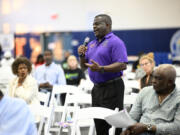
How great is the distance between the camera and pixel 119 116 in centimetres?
273

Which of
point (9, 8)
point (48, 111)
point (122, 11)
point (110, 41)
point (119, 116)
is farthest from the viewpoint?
point (9, 8)

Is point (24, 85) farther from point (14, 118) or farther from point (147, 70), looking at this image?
point (14, 118)

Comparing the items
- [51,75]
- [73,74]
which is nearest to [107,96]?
[51,75]

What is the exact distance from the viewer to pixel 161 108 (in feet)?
9.60

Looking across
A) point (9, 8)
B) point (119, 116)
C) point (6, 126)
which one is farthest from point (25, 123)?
point (9, 8)

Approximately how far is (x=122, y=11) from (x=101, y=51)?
1029 cm

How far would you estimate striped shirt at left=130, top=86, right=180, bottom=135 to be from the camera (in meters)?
2.84

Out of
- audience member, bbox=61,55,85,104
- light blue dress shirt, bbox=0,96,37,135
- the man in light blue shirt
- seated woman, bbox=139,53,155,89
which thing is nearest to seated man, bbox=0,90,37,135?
light blue dress shirt, bbox=0,96,37,135

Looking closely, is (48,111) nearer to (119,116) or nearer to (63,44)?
(119,116)

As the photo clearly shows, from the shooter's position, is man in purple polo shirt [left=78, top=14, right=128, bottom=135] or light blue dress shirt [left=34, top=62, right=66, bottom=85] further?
light blue dress shirt [left=34, top=62, right=66, bottom=85]

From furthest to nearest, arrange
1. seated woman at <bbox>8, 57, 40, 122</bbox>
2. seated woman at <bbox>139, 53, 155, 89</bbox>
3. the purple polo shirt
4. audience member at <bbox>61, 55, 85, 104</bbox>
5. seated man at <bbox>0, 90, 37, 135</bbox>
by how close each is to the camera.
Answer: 1. audience member at <bbox>61, 55, 85, 104</bbox>
2. seated woman at <bbox>139, 53, 155, 89</bbox>
3. seated woman at <bbox>8, 57, 40, 122</bbox>
4. the purple polo shirt
5. seated man at <bbox>0, 90, 37, 135</bbox>

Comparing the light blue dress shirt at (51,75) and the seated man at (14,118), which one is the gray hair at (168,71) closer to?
the seated man at (14,118)

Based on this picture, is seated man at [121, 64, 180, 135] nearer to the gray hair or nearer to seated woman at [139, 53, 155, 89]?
the gray hair

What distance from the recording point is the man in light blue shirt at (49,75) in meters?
6.66
